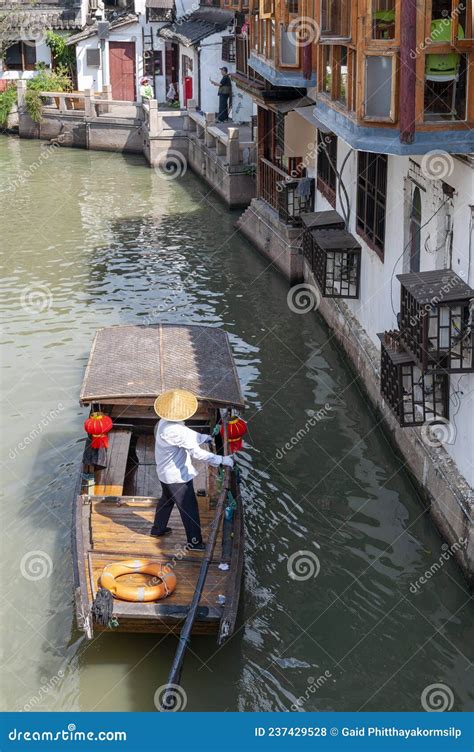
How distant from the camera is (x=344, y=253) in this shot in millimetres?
16547

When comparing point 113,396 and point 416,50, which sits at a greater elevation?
point 416,50

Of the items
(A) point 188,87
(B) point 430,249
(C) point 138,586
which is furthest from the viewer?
(A) point 188,87

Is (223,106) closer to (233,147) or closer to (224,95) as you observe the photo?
(224,95)

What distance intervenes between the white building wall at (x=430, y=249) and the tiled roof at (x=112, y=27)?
103ft

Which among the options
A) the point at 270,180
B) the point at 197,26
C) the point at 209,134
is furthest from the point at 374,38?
the point at 197,26

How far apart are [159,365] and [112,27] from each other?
35896 millimetres

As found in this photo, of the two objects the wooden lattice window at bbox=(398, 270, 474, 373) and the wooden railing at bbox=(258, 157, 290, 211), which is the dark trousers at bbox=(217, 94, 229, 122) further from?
the wooden lattice window at bbox=(398, 270, 474, 373)

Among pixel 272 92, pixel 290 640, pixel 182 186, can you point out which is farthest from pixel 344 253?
pixel 182 186

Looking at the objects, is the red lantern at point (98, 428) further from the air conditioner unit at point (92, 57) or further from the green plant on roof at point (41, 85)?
the air conditioner unit at point (92, 57)

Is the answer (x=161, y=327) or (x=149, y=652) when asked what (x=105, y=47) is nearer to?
(x=161, y=327)

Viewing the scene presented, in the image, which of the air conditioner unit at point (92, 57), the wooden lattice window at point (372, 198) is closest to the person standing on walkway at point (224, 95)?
the air conditioner unit at point (92, 57)

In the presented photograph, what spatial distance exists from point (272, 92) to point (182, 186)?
41.4 feet

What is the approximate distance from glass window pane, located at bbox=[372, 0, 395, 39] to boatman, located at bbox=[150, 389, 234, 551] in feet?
14.5

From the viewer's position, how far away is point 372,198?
15.7 meters
